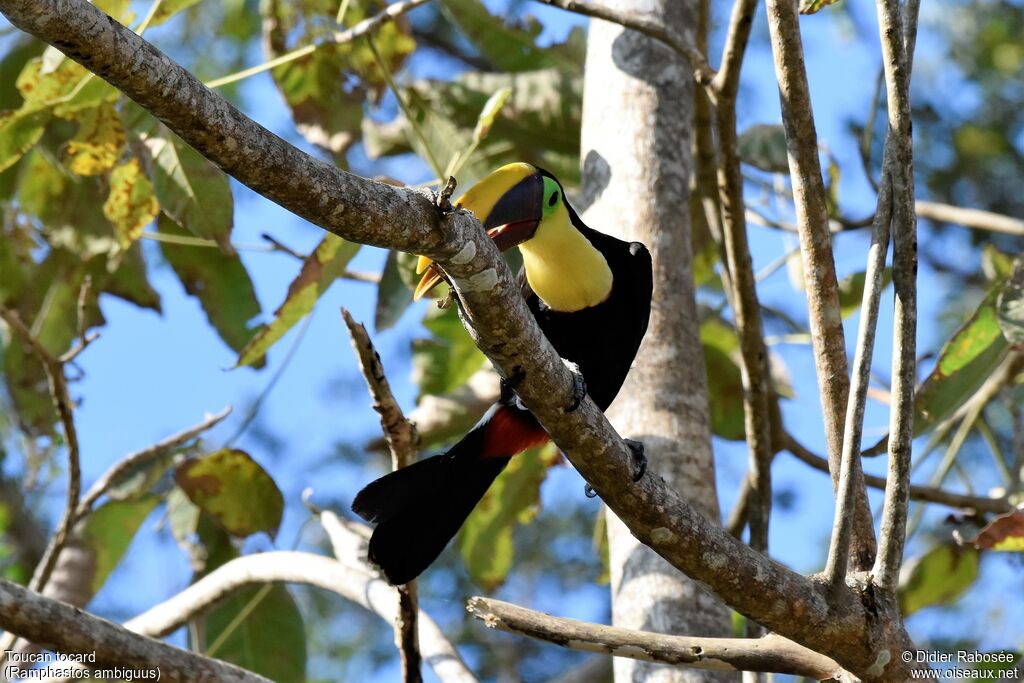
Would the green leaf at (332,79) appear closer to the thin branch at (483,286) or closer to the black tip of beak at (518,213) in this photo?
the black tip of beak at (518,213)

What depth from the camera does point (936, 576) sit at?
4.43 metres

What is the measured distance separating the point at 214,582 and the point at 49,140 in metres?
1.89

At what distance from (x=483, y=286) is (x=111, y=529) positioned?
111 inches

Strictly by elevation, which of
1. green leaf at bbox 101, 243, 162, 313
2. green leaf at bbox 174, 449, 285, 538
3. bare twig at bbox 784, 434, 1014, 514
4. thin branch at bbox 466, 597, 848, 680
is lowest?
thin branch at bbox 466, 597, 848, 680

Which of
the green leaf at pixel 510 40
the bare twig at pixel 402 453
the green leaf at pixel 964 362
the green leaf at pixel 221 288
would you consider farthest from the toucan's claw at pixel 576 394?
the green leaf at pixel 510 40

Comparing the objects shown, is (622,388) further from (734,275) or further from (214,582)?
(214,582)

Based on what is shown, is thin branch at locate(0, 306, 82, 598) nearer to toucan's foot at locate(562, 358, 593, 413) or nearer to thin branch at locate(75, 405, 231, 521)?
thin branch at locate(75, 405, 231, 521)

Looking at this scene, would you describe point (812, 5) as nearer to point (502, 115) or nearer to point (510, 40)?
point (502, 115)

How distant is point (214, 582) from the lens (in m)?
3.68

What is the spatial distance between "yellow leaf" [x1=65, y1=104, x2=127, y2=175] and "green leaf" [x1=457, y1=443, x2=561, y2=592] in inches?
71.7

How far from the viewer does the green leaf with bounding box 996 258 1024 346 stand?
10.1ft

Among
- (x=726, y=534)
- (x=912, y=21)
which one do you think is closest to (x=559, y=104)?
(x=912, y=21)

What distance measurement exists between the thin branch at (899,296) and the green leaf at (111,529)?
109 inches

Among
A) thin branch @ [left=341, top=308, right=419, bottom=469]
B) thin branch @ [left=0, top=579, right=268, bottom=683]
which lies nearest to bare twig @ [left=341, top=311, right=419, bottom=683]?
thin branch @ [left=341, top=308, right=419, bottom=469]
